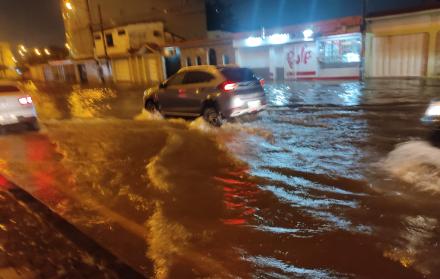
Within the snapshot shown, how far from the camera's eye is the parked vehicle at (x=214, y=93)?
1039 cm

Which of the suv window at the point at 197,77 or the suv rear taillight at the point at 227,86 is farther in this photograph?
the suv window at the point at 197,77

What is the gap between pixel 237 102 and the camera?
10461 millimetres

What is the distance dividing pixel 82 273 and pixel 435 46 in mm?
20917

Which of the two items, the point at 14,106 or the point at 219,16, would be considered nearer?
the point at 14,106

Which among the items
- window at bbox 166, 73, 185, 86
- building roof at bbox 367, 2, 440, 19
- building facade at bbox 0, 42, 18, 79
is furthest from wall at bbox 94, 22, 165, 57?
window at bbox 166, 73, 185, 86

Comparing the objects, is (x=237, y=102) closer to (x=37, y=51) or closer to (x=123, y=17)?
(x=123, y=17)

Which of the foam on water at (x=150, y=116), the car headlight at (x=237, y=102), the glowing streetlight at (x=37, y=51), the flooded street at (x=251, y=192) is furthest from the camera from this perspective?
the glowing streetlight at (x=37, y=51)

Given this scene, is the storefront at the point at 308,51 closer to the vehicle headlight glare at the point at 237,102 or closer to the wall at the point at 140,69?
the wall at the point at 140,69

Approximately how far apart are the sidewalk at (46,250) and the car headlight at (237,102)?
6.12m

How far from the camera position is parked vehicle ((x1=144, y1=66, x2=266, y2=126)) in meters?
10.4

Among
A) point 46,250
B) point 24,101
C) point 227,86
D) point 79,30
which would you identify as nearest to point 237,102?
point 227,86

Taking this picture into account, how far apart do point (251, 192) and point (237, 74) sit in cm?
554

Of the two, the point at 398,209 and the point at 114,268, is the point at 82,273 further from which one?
the point at 398,209

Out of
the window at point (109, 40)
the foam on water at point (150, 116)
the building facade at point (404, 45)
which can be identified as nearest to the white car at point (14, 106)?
the foam on water at point (150, 116)
